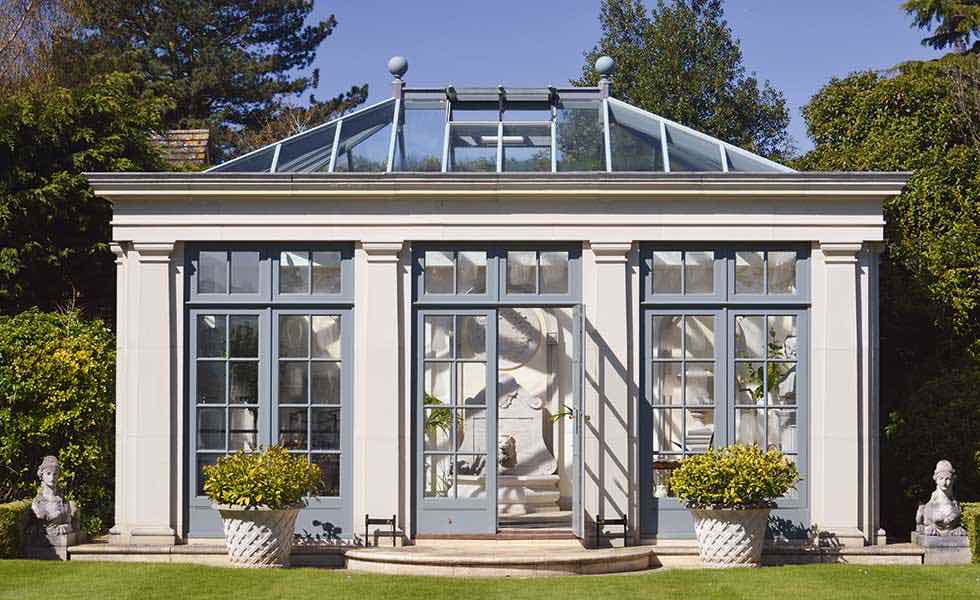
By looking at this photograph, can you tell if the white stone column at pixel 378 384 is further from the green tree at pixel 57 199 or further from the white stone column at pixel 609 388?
the green tree at pixel 57 199

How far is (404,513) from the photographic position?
49.3 feet

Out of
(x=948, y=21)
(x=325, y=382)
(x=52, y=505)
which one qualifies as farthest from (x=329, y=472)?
(x=948, y=21)

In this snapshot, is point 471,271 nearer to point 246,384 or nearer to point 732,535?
point 246,384

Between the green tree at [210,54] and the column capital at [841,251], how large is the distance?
959 inches

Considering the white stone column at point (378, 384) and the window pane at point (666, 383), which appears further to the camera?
the window pane at point (666, 383)

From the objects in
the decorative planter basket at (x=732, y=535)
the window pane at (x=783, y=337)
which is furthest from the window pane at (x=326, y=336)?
the window pane at (x=783, y=337)

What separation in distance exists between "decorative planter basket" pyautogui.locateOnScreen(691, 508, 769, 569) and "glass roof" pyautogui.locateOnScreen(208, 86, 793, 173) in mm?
4018

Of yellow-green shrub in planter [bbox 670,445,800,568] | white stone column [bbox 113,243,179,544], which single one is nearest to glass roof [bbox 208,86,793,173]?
white stone column [bbox 113,243,179,544]

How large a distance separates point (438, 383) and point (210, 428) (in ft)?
8.58

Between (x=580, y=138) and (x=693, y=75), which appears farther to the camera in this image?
(x=693, y=75)

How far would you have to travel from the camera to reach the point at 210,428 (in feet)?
50.0

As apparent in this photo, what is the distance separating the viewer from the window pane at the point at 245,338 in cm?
1520

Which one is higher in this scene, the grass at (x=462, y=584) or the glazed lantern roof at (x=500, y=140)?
the glazed lantern roof at (x=500, y=140)

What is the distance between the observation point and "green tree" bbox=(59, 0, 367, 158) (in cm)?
3672
